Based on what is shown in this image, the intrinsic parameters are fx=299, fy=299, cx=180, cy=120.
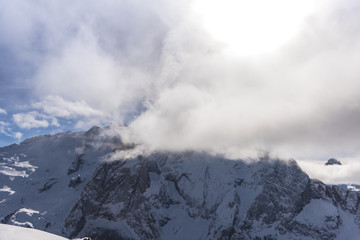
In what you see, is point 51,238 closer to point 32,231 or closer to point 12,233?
point 32,231

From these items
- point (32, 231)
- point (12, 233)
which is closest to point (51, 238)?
point (32, 231)

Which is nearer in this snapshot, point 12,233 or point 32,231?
point 12,233

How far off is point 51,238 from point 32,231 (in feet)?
10.6

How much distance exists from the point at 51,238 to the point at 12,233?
6316 mm

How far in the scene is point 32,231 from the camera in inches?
1921

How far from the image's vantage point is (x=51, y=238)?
4959 centimetres

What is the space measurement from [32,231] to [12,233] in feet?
12.1

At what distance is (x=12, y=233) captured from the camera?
45.5m

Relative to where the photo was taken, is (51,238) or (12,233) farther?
(51,238)
